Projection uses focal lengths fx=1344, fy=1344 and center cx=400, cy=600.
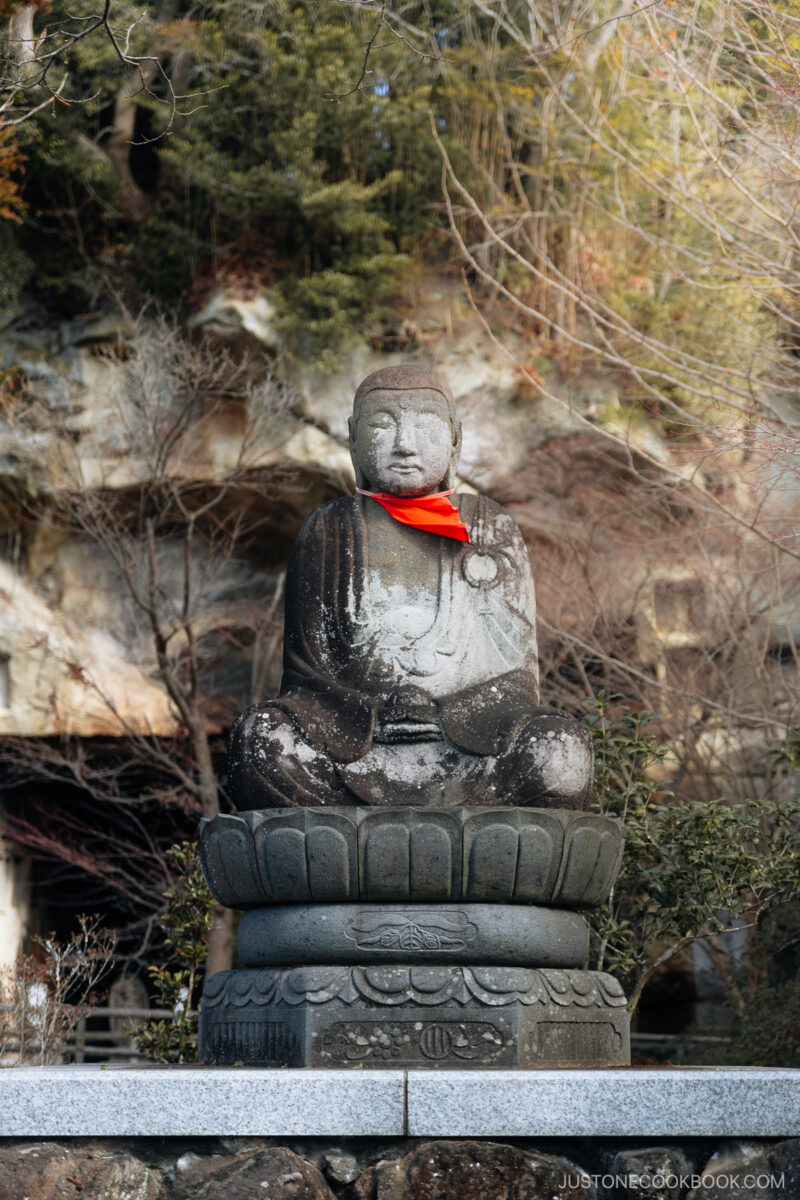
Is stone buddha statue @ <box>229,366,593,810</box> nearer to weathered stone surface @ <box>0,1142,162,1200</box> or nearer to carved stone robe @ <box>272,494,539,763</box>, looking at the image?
carved stone robe @ <box>272,494,539,763</box>

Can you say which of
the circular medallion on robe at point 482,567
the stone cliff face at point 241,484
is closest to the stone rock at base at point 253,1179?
the circular medallion on robe at point 482,567

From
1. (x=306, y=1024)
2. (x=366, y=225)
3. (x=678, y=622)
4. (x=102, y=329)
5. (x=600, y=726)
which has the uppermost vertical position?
(x=366, y=225)

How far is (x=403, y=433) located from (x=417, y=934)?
232 centimetres

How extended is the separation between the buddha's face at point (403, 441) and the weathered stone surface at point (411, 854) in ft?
5.87

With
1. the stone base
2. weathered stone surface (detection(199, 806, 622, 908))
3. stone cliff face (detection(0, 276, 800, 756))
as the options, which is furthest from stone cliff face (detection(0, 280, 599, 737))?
the stone base

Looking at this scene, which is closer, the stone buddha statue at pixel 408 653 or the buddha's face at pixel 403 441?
the stone buddha statue at pixel 408 653

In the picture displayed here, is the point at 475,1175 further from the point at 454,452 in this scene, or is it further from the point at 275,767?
the point at 454,452

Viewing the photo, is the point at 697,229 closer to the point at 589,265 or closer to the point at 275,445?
the point at 589,265

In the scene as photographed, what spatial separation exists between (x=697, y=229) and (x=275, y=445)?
15.7 ft

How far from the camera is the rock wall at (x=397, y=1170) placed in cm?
361

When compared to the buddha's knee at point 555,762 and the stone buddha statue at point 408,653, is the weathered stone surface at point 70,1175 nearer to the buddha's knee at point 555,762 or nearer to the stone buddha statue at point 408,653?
the stone buddha statue at point 408,653

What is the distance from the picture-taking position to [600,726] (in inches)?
304

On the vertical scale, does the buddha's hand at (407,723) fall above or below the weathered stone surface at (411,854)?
above

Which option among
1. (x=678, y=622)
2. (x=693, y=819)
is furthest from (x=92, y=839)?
(x=693, y=819)
